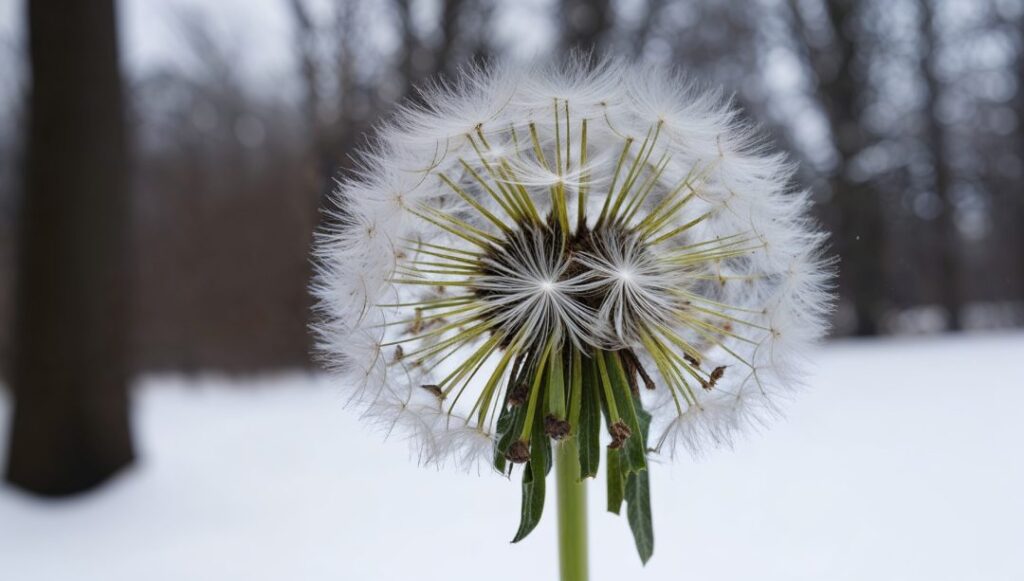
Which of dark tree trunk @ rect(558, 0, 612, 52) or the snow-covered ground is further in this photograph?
dark tree trunk @ rect(558, 0, 612, 52)

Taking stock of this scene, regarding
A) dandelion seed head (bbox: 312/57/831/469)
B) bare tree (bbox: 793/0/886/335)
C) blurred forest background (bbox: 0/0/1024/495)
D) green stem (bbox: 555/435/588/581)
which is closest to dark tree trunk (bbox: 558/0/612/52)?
blurred forest background (bbox: 0/0/1024/495)

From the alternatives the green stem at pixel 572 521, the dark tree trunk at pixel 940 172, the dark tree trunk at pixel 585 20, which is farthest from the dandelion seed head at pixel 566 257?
the dark tree trunk at pixel 940 172

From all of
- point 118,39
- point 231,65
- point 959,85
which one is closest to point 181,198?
point 231,65

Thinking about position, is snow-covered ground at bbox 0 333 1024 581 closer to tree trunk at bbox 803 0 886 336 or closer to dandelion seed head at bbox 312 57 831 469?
dandelion seed head at bbox 312 57 831 469

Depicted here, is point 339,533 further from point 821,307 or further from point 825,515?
point 821,307

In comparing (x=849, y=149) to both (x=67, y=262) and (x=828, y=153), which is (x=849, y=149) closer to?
(x=828, y=153)

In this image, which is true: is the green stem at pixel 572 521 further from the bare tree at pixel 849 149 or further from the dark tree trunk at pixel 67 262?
the bare tree at pixel 849 149

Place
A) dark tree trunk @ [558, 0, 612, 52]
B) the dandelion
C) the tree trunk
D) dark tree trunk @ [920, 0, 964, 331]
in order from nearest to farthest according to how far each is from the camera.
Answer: the dandelion → the tree trunk → dark tree trunk @ [920, 0, 964, 331] → dark tree trunk @ [558, 0, 612, 52]
